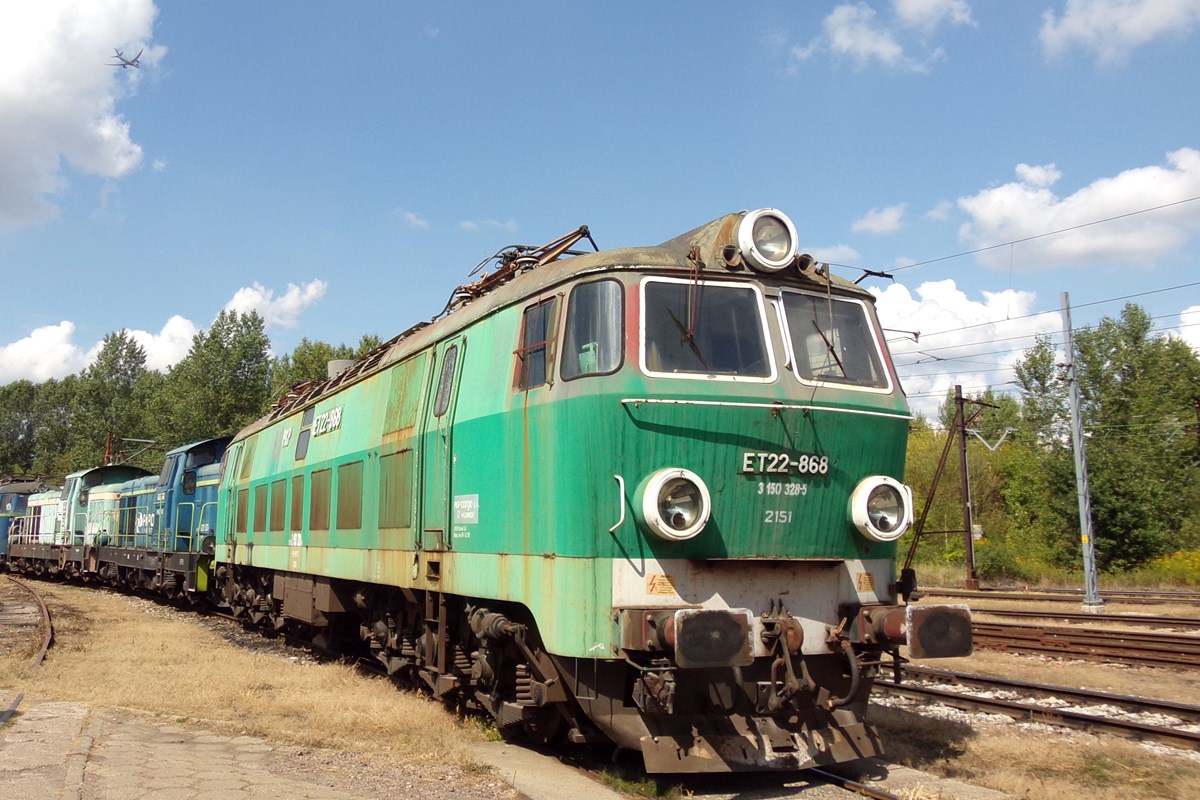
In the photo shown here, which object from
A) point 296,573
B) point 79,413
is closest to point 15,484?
point 296,573

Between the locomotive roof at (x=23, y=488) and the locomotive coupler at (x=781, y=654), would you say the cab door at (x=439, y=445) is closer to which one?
the locomotive coupler at (x=781, y=654)

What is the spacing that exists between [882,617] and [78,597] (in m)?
24.5

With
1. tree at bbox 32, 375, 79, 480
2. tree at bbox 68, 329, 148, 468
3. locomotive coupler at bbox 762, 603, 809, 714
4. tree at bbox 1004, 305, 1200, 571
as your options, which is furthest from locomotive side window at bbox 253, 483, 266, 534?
tree at bbox 32, 375, 79, 480

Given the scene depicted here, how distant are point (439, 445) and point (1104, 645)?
34.4 ft

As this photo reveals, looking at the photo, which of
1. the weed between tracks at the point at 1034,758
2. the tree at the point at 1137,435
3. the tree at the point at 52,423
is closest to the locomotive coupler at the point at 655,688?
the weed between tracks at the point at 1034,758

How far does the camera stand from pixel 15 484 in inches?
1535

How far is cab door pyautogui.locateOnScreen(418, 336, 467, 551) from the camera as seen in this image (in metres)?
7.90

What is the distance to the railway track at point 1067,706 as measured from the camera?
8.00 meters

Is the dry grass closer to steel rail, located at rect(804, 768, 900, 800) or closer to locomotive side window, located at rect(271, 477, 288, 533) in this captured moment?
locomotive side window, located at rect(271, 477, 288, 533)

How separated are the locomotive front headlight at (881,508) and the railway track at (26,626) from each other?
1015cm

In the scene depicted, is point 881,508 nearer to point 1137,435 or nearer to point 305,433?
point 305,433

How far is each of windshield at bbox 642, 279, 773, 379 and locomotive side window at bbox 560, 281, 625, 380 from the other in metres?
0.19

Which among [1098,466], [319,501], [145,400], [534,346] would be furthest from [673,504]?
[145,400]

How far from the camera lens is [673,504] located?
593 centimetres
